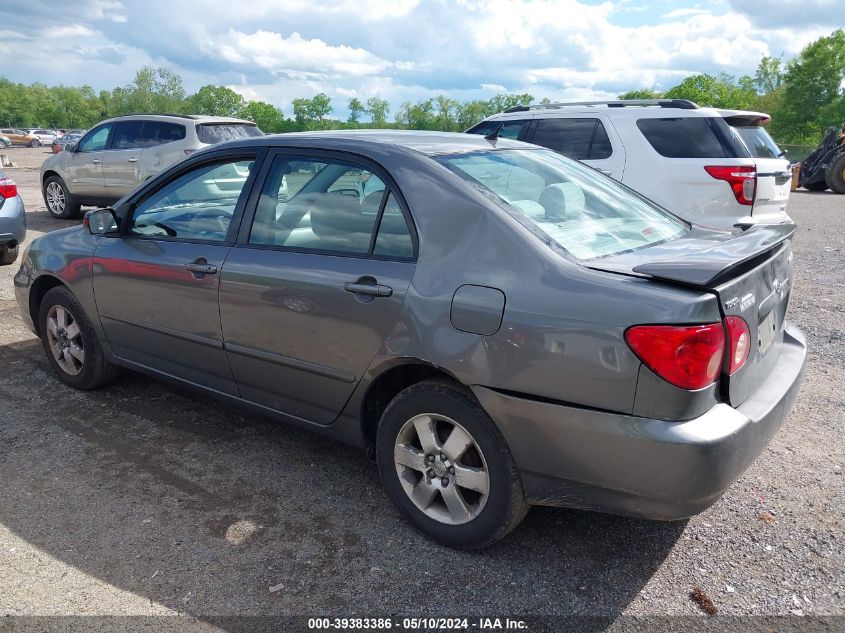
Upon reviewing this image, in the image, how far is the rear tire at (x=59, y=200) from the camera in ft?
42.3

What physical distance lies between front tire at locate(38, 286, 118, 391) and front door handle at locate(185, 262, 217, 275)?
1154 mm

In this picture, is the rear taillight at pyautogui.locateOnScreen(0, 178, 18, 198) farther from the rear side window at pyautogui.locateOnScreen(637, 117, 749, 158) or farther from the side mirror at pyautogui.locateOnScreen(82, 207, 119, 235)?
the rear side window at pyautogui.locateOnScreen(637, 117, 749, 158)

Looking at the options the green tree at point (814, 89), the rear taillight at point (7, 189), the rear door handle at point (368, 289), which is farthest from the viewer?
the green tree at point (814, 89)

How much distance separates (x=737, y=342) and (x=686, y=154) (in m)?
5.58

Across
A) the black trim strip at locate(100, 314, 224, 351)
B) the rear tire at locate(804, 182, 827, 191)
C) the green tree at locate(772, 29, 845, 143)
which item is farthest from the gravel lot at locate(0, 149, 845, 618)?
the green tree at locate(772, 29, 845, 143)

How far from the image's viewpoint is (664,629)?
247cm

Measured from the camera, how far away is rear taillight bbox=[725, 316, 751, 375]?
2451 mm

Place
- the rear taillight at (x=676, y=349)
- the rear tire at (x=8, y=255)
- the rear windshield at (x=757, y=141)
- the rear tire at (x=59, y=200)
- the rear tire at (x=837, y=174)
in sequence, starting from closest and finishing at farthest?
the rear taillight at (x=676, y=349), the rear windshield at (x=757, y=141), the rear tire at (x=8, y=255), the rear tire at (x=59, y=200), the rear tire at (x=837, y=174)

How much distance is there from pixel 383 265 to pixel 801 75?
79413 millimetres

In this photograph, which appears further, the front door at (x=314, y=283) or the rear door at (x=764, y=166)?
the rear door at (x=764, y=166)

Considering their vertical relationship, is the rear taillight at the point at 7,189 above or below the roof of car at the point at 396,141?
below

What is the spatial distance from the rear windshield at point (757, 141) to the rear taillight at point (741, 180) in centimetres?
39

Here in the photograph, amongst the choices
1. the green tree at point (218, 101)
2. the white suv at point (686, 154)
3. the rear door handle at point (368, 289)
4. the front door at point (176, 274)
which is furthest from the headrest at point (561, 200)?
the green tree at point (218, 101)

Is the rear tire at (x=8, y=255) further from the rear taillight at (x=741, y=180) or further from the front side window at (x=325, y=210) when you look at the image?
Answer: the rear taillight at (x=741, y=180)
